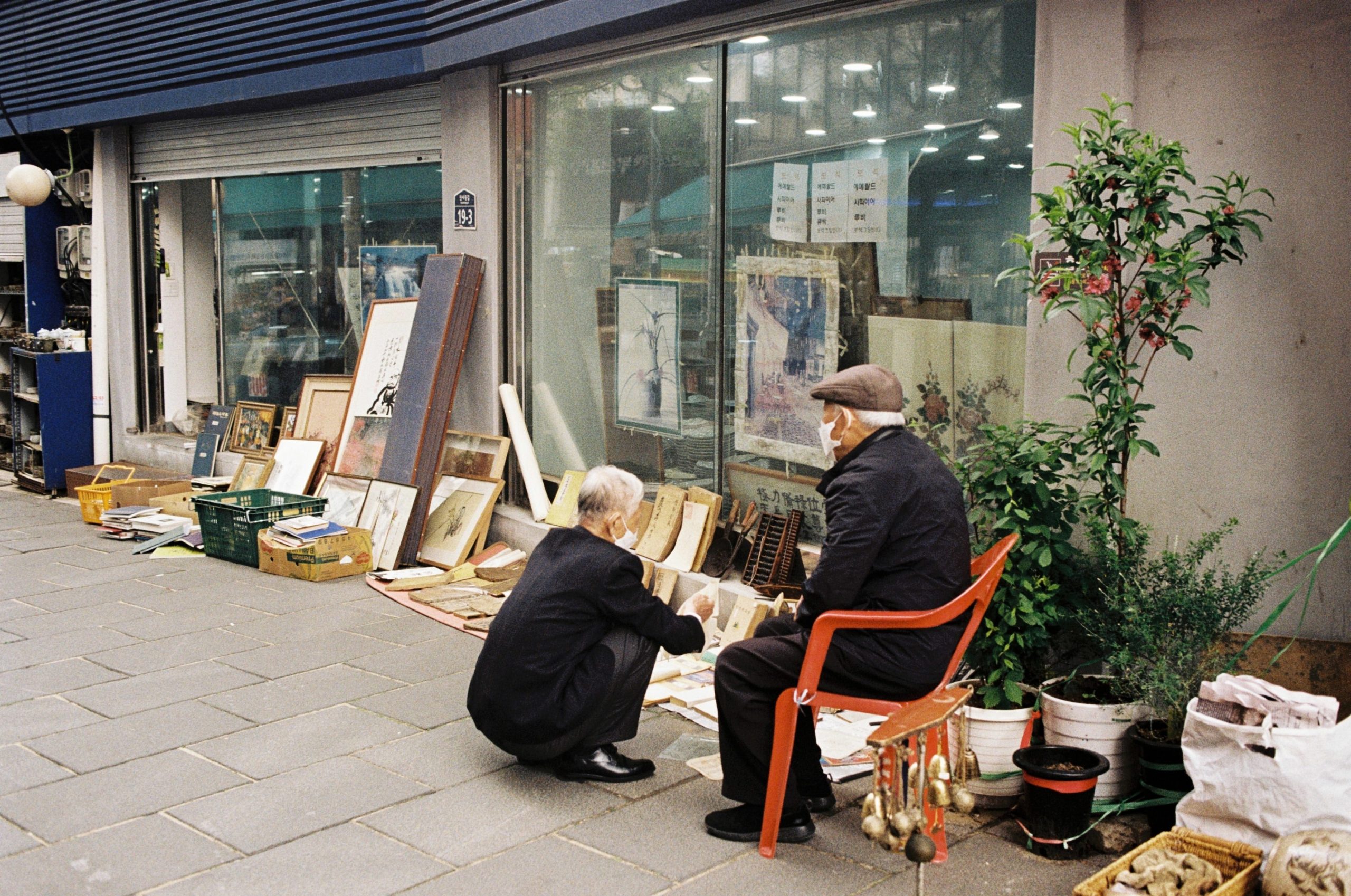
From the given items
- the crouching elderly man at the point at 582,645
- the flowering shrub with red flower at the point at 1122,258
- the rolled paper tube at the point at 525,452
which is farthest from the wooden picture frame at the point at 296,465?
the flowering shrub with red flower at the point at 1122,258

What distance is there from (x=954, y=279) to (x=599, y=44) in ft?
10.0

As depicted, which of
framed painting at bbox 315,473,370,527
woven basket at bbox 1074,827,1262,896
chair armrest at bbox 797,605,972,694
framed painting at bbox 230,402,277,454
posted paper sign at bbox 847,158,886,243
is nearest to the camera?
woven basket at bbox 1074,827,1262,896

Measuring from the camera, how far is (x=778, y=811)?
4086mm

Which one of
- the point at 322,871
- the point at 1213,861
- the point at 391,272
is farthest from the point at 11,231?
the point at 1213,861

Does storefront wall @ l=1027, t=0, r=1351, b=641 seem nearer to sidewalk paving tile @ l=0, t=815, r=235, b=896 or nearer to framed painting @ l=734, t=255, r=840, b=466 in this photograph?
framed painting @ l=734, t=255, r=840, b=466

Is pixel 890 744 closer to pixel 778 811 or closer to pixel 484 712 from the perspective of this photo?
pixel 778 811

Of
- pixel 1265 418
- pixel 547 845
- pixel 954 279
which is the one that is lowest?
pixel 547 845

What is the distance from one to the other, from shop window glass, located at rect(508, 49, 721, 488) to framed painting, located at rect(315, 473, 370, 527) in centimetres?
127

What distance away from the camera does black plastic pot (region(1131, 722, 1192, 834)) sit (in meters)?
4.14

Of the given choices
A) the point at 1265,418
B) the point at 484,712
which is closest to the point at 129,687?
the point at 484,712

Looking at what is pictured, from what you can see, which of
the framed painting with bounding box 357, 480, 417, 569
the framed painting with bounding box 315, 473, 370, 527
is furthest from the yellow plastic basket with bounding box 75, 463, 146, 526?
the framed painting with bounding box 357, 480, 417, 569

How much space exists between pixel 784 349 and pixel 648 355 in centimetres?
119

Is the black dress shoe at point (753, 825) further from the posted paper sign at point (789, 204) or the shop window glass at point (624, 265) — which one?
the posted paper sign at point (789, 204)

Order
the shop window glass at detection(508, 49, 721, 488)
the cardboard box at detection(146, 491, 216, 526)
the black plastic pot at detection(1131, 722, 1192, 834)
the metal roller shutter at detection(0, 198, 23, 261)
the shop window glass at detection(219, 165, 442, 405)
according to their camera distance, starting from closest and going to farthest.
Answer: the black plastic pot at detection(1131, 722, 1192, 834), the shop window glass at detection(508, 49, 721, 488), the cardboard box at detection(146, 491, 216, 526), the shop window glass at detection(219, 165, 442, 405), the metal roller shutter at detection(0, 198, 23, 261)
